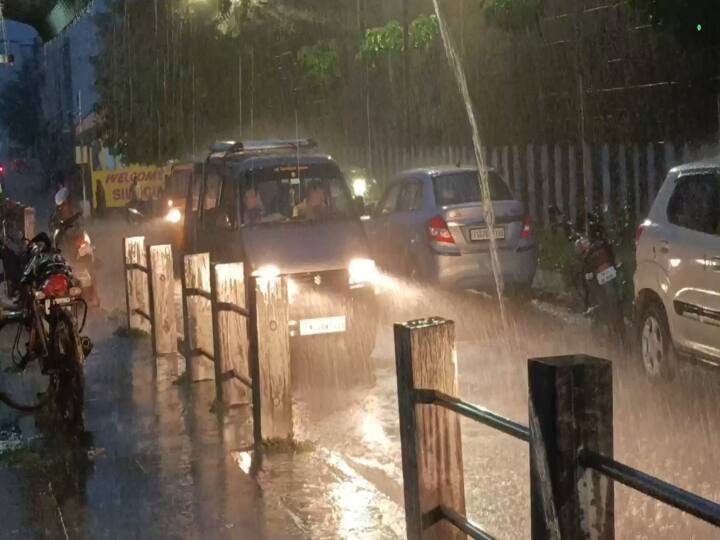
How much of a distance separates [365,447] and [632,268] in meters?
8.07

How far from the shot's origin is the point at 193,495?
6770mm

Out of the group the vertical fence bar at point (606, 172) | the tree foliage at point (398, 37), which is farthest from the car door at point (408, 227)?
the tree foliage at point (398, 37)

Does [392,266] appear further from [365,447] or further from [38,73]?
[38,73]

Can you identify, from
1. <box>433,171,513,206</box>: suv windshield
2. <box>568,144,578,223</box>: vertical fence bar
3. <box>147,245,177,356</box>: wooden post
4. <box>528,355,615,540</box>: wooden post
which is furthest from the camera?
<box>568,144,578,223</box>: vertical fence bar

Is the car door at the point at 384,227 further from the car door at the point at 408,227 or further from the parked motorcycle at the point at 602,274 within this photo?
the parked motorcycle at the point at 602,274

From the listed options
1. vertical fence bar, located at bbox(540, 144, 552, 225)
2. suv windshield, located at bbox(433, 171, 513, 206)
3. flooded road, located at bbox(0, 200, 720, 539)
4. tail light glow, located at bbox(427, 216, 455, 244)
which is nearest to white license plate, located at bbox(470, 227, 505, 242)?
tail light glow, located at bbox(427, 216, 455, 244)

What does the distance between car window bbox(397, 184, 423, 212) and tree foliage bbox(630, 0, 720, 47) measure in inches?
139

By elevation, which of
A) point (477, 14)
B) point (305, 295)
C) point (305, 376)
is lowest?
point (305, 376)

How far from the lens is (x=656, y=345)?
32.0 ft

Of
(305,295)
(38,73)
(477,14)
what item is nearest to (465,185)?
(305,295)

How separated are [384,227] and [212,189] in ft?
10.8

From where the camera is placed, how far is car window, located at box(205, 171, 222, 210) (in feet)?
42.0

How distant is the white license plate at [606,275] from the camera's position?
1190 centimetres

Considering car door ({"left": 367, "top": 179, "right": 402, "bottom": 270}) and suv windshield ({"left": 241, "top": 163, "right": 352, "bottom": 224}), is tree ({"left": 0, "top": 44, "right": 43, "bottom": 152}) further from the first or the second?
suv windshield ({"left": 241, "top": 163, "right": 352, "bottom": 224})
